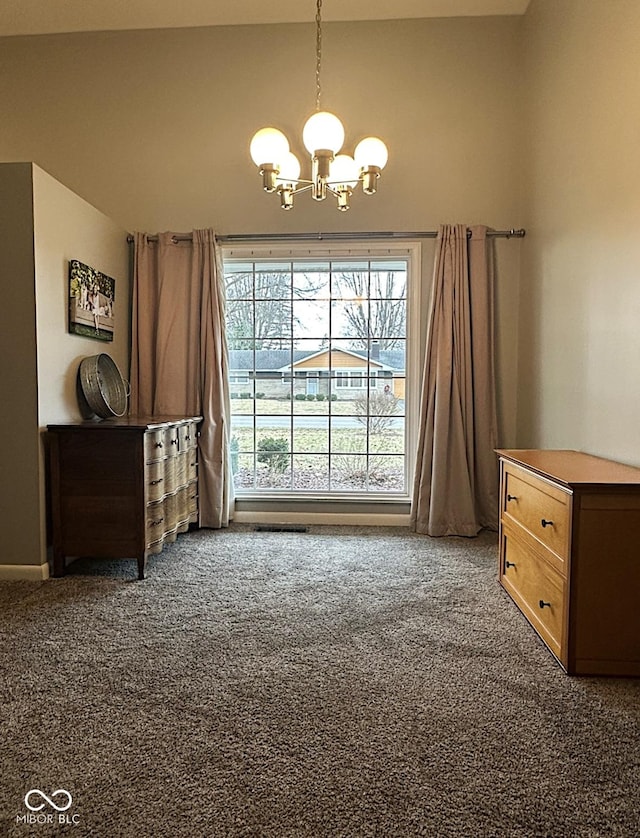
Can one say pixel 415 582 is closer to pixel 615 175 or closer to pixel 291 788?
pixel 291 788

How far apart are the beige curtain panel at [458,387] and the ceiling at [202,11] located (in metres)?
1.52

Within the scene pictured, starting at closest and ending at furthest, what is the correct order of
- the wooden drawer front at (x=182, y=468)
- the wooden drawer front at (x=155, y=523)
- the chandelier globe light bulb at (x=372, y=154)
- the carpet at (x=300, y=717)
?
1. the carpet at (x=300, y=717)
2. the chandelier globe light bulb at (x=372, y=154)
3. the wooden drawer front at (x=155, y=523)
4. the wooden drawer front at (x=182, y=468)

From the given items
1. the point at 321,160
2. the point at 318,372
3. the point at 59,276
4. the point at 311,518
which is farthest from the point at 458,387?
the point at 59,276

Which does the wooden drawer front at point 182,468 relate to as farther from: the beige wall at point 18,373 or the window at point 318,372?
the beige wall at point 18,373

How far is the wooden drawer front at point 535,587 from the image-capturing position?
1966 mm

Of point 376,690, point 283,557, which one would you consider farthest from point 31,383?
point 376,690

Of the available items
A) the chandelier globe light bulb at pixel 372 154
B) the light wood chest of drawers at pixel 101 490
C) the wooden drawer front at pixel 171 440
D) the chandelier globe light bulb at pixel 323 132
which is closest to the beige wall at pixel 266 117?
the chandelier globe light bulb at pixel 372 154

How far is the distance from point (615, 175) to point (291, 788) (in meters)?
2.74

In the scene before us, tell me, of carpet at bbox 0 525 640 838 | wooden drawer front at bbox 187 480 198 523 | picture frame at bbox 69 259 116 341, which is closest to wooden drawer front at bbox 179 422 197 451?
wooden drawer front at bbox 187 480 198 523

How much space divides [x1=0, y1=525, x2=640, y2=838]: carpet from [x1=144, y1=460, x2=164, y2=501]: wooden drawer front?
0.49 metres

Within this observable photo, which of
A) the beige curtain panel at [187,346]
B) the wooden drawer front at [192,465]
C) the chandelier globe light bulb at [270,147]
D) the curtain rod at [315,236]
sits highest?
the chandelier globe light bulb at [270,147]

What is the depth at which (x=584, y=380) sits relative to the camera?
2699 mm

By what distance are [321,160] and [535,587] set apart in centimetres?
214

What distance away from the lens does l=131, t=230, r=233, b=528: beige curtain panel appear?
372cm
